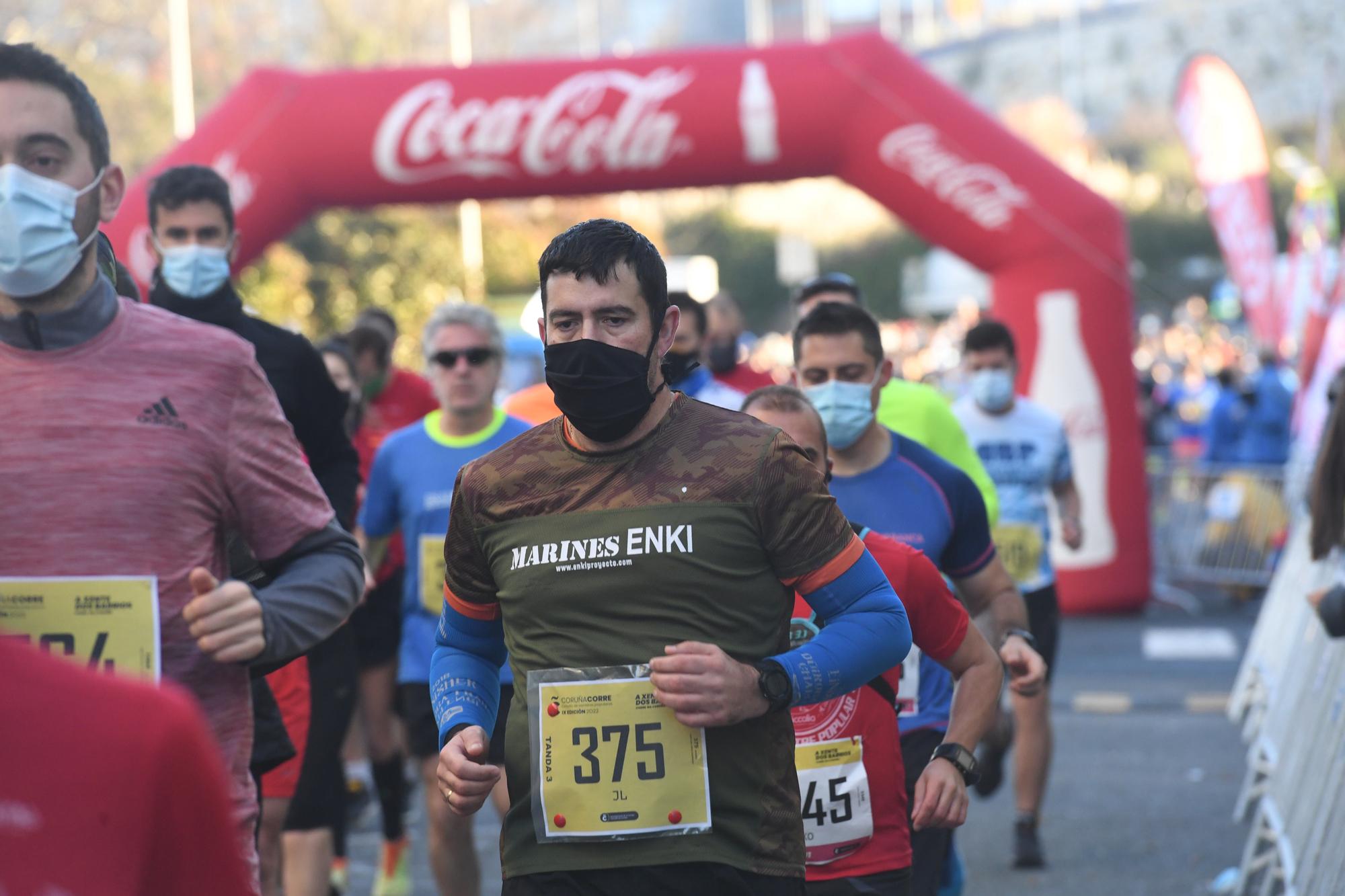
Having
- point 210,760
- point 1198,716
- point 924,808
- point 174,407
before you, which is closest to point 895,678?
point 924,808

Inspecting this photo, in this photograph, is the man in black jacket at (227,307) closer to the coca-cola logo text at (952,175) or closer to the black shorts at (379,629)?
the black shorts at (379,629)

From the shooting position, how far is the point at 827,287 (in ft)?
21.2

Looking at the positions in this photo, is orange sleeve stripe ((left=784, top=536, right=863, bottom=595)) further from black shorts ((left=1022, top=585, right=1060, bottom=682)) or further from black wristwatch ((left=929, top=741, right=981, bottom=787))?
black shorts ((left=1022, top=585, right=1060, bottom=682))

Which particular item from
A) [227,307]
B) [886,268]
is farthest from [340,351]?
[886,268]

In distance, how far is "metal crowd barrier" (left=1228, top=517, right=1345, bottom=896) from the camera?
4922 millimetres

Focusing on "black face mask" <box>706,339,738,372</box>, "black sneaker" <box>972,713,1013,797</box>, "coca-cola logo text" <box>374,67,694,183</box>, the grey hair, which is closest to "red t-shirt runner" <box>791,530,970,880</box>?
"black sneaker" <box>972,713,1013,797</box>

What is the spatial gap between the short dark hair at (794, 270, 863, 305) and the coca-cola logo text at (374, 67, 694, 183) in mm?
6712

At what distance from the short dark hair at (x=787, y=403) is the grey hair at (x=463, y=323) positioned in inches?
91.2

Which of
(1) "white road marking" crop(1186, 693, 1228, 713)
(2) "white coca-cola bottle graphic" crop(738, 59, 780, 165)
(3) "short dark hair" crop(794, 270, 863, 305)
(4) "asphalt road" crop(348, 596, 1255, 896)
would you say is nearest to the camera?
(3) "short dark hair" crop(794, 270, 863, 305)

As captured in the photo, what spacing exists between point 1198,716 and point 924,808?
757 centimetres

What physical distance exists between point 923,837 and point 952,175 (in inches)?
367

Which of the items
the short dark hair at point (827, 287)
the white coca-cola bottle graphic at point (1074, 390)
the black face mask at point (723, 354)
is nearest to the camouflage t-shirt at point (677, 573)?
the short dark hair at point (827, 287)

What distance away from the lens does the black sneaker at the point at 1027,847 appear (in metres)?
7.11

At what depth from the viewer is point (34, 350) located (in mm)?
2627
